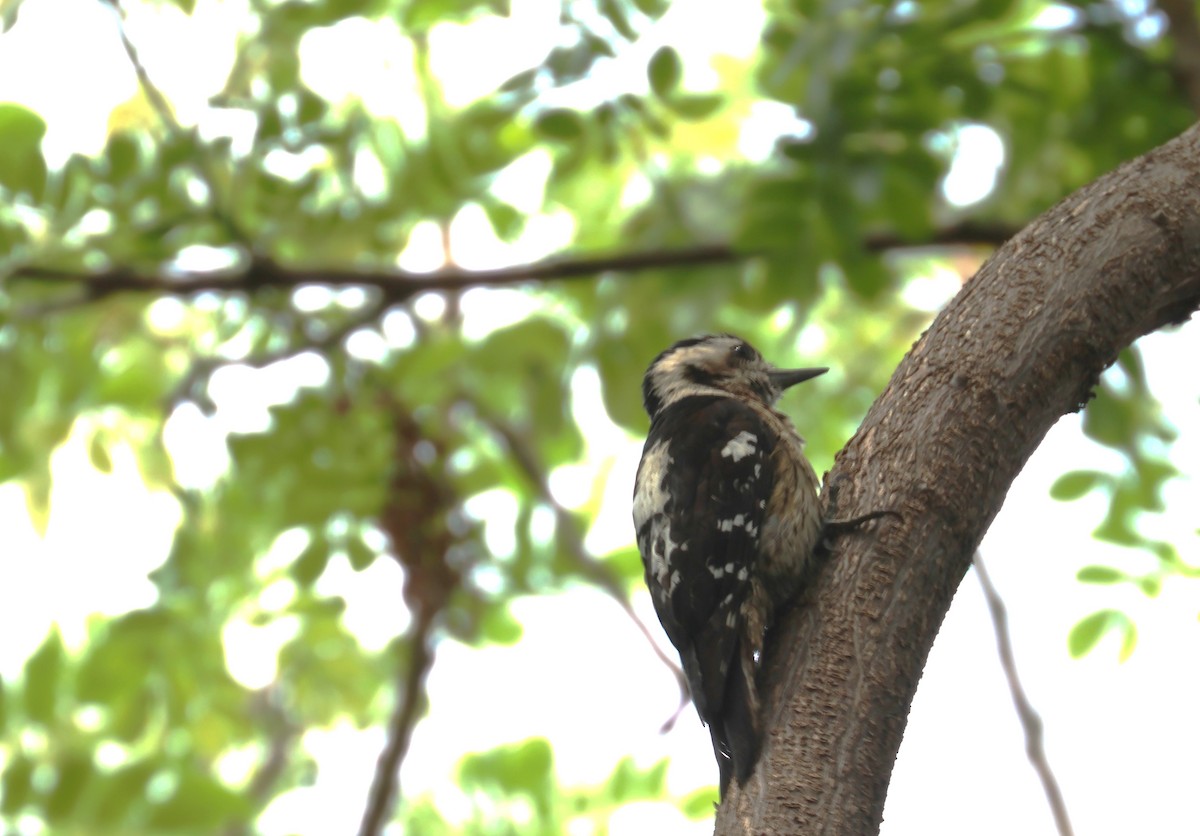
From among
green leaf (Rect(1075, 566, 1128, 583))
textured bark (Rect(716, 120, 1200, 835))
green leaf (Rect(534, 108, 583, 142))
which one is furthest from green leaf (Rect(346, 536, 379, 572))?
textured bark (Rect(716, 120, 1200, 835))

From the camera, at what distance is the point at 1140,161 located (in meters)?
2.29

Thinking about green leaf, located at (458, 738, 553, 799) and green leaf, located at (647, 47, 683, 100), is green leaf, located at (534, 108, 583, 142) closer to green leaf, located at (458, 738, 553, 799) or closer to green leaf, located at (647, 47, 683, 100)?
green leaf, located at (647, 47, 683, 100)

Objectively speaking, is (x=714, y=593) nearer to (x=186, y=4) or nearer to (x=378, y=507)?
(x=378, y=507)

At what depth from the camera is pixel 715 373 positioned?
3.82 m

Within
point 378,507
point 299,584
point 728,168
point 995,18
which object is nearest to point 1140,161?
point 995,18

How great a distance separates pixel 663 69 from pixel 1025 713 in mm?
2299

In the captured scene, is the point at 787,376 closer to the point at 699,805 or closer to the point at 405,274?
the point at 405,274

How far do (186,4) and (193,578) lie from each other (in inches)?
79.4

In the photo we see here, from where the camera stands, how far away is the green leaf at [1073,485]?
4.09m

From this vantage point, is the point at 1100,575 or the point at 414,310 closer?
the point at 1100,575

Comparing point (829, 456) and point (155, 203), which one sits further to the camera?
point (829, 456)

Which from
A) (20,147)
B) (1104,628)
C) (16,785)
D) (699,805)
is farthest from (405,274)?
(1104,628)

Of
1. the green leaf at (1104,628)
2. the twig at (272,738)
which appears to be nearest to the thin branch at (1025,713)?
the green leaf at (1104,628)

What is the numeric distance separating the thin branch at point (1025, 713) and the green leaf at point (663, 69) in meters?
1.73
